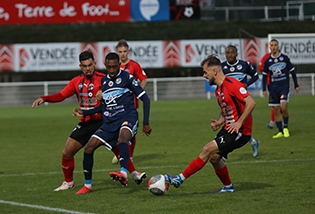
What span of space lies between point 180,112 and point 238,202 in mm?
18578

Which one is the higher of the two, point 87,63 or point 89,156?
point 87,63

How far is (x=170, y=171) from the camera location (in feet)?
40.8

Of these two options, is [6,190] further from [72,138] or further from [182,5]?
[182,5]

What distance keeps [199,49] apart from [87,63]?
2802 centimetres

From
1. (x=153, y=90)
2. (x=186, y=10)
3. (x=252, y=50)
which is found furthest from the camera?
(x=186, y=10)

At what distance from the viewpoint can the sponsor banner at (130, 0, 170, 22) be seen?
39156mm

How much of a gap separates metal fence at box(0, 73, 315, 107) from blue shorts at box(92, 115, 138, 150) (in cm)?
2512

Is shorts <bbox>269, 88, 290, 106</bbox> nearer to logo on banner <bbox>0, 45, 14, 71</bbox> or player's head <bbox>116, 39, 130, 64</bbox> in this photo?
player's head <bbox>116, 39, 130, 64</bbox>

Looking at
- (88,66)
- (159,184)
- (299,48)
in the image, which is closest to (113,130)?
(88,66)

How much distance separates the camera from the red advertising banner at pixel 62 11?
38.9 meters

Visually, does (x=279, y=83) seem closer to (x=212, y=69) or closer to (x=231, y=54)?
(x=231, y=54)

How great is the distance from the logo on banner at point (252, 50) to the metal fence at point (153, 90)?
3133mm

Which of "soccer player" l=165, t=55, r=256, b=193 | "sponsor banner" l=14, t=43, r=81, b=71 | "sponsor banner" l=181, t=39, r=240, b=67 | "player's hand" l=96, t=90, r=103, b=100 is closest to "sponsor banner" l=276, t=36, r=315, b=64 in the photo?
"sponsor banner" l=181, t=39, r=240, b=67

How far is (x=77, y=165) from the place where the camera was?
1438cm
